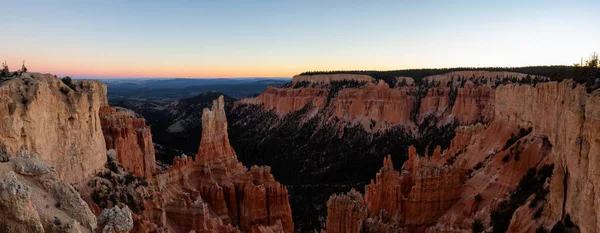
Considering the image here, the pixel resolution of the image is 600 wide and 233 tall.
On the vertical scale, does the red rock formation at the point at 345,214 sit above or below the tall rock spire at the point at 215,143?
below

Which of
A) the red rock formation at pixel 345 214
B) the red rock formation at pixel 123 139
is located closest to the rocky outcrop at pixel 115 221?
the red rock formation at pixel 123 139

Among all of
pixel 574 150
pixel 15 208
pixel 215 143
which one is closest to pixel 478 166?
pixel 574 150

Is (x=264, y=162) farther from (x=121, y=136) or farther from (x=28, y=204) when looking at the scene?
(x=28, y=204)

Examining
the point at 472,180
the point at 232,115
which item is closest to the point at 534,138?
the point at 472,180

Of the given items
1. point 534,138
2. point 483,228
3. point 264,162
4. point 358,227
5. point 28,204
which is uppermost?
point 28,204

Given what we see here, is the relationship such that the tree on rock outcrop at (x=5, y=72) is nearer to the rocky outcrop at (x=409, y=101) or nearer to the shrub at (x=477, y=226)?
the shrub at (x=477, y=226)

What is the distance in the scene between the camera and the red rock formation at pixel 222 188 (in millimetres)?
27922

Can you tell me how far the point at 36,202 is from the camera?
9.17 metres

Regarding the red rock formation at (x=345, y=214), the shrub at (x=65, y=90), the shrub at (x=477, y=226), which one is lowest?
the red rock formation at (x=345, y=214)

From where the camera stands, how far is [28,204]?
8.30 meters

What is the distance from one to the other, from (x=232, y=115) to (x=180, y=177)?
95.3m

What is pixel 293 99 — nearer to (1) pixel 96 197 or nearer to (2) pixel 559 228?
(1) pixel 96 197

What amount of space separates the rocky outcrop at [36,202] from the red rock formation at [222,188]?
16.0 m

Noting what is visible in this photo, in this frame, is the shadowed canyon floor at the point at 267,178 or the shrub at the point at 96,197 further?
the shrub at the point at 96,197
